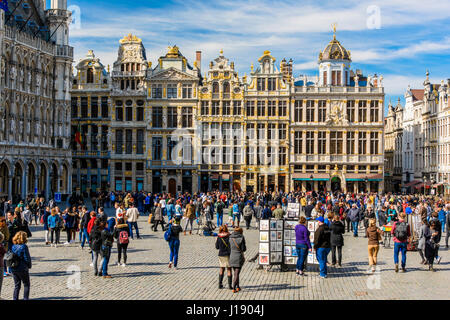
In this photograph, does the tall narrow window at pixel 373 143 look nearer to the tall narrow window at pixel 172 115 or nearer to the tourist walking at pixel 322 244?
the tall narrow window at pixel 172 115

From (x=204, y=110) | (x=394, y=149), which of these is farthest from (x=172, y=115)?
(x=394, y=149)

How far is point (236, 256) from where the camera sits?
14.3m

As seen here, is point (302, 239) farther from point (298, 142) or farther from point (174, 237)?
point (298, 142)

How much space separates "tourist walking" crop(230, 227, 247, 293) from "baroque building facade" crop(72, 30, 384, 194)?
157 ft

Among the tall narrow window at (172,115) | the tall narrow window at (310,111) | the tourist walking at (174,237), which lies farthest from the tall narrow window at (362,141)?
the tourist walking at (174,237)

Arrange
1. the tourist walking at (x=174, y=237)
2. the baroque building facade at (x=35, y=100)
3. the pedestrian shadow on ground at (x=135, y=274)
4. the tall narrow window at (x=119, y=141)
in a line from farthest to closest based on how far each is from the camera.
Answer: the tall narrow window at (x=119, y=141), the baroque building facade at (x=35, y=100), the tourist walking at (x=174, y=237), the pedestrian shadow on ground at (x=135, y=274)

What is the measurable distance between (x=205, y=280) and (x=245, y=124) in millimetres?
47379

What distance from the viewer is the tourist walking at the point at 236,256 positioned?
14273 mm

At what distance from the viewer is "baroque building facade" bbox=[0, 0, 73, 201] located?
48.6 metres

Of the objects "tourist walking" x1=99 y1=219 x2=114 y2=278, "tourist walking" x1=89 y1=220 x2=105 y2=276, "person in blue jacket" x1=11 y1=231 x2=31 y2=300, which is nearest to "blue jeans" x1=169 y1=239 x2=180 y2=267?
"tourist walking" x1=99 y1=219 x2=114 y2=278

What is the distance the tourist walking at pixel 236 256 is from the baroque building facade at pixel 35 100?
35631mm

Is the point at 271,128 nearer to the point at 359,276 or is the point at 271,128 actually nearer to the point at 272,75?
the point at 272,75

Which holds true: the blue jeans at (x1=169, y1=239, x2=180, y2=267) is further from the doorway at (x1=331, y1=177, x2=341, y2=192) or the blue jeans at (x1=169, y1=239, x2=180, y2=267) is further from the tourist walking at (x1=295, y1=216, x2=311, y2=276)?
the doorway at (x1=331, y1=177, x2=341, y2=192)

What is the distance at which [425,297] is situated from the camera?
44.9ft
